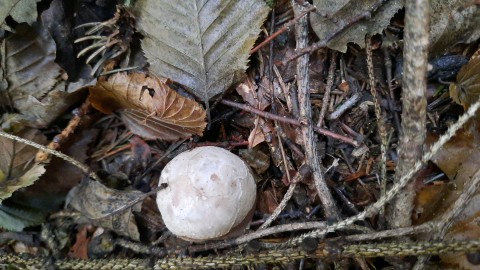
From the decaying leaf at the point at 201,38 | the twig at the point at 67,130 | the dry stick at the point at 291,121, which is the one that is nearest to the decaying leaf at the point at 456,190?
the dry stick at the point at 291,121

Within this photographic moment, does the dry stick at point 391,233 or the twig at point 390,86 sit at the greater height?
the twig at point 390,86

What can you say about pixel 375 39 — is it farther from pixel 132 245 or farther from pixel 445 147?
pixel 132 245

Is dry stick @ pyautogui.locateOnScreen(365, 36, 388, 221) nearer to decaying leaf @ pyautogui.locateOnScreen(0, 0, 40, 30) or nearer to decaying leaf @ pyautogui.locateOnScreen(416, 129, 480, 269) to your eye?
decaying leaf @ pyautogui.locateOnScreen(416, 129, 480, 269)

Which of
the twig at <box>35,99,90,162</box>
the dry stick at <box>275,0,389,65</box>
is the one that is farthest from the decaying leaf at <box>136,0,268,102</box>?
the twig at <box>35,99,90,162</box>

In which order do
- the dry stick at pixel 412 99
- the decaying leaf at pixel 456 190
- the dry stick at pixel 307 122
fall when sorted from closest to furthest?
the dry stick at pixel 412 99 < the decaying leaf at pixel 456 190 < the dry stick at pixel 307 122

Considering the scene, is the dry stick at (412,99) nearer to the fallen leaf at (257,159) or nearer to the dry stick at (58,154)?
the fallen leaf at (257,159)

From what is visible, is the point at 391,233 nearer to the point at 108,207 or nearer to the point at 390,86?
the point at 390,86

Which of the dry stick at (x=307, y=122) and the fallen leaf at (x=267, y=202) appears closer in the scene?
the dry stick at (x=307, y=122)
